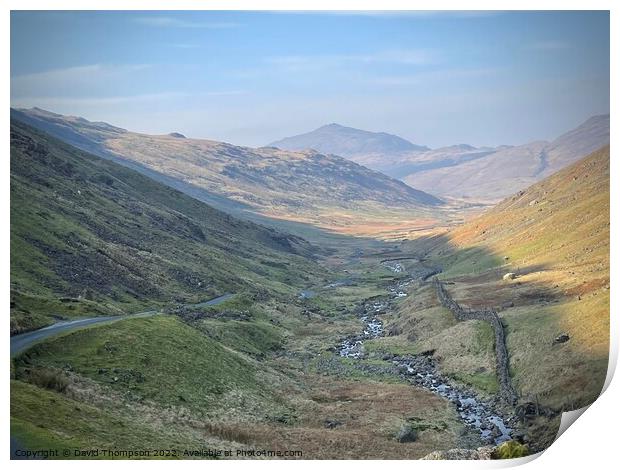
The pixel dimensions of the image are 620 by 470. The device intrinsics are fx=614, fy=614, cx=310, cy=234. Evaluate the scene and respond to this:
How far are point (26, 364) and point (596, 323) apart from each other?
209ft

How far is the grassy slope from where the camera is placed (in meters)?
68.0

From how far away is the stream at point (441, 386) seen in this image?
64125mm

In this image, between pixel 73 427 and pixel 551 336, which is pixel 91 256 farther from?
pixel 551 336

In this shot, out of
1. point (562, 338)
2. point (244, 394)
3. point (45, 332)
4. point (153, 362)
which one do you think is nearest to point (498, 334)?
point (562, 338)

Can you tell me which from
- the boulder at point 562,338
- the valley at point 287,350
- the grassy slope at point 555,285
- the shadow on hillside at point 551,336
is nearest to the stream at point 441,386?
the valley at point 287,350

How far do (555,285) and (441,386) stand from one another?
34695 millimetres

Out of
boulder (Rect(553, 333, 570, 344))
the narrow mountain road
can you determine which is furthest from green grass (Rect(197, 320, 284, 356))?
boulder (Rect(553, 333, 570, 344))

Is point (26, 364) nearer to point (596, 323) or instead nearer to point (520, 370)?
point (520, 370)

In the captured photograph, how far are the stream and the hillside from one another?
38.4m

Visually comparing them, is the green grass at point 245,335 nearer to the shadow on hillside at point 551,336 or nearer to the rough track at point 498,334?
the rough track at point 498,334

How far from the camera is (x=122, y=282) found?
12331 centimetres

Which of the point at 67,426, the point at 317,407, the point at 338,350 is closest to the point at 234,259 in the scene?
the point at 338,350

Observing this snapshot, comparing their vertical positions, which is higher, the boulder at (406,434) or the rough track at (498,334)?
the rough track at (498,334)

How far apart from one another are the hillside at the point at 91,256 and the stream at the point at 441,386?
126 ft
